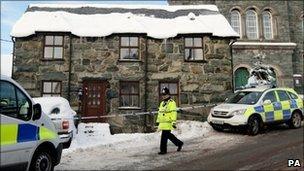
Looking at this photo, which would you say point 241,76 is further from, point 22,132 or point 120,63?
point 22,132

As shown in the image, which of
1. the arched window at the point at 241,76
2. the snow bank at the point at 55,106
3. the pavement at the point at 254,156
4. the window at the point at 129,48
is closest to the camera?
the pavement at the point at 254,156

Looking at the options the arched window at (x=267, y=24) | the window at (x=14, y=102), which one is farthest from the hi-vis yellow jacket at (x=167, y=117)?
the arched window at (x=267, y=24)

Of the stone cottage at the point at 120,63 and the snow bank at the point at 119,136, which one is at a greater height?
the stone cottage at the point at 120,63

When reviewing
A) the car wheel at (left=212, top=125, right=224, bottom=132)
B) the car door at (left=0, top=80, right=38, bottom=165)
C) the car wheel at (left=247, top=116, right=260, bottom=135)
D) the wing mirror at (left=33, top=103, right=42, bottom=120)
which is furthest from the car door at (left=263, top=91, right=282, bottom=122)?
the car door at (left=0, top=80, right=38, bottom=165)

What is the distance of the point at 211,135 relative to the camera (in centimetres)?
1409

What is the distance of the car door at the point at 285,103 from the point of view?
14.4 m

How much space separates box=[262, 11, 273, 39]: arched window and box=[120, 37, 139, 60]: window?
13.9 meters

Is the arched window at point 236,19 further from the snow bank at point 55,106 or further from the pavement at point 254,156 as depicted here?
the snow bank at point 55,106

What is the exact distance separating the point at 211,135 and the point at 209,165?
5205 mm

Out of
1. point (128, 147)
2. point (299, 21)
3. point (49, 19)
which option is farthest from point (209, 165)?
point (299, 21)

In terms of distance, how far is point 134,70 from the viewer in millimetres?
18359

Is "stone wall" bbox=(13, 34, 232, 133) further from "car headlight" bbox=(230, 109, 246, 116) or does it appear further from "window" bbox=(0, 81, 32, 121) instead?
"window" bbox=(0, 81, 32, 121)

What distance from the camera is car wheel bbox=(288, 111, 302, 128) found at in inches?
582

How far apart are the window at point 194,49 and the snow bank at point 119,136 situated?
377 centimetres
